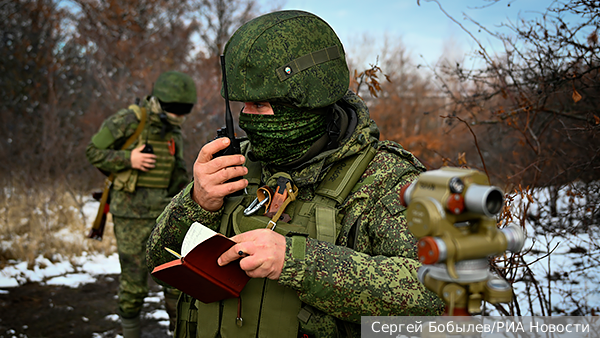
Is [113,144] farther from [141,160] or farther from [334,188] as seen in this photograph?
[334,188]

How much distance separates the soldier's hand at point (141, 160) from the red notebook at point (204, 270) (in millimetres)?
3346

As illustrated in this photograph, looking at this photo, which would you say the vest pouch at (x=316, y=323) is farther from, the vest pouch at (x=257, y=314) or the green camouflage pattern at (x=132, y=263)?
the green camouflage pattern at (x=132, y=263)

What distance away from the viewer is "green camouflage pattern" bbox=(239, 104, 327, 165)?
193 cm

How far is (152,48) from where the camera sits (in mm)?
14430

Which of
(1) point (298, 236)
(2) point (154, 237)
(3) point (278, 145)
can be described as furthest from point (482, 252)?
(2) point (154, 237)

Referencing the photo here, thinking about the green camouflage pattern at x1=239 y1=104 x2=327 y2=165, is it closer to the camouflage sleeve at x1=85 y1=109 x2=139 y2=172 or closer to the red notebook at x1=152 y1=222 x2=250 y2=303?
the red notebook at x1=152 y1=222 x2=250 y2=303

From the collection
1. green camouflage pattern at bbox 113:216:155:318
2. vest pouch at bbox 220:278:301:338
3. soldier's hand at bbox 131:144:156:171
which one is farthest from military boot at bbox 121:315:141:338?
vest pouch at bbox 220:278:301:338

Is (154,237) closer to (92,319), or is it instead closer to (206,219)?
(206,219)

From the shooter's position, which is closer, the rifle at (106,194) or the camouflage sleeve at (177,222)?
the camouflage sleeve at (177,222)

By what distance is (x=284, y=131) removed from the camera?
194cm

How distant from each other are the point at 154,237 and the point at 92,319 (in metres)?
3.51

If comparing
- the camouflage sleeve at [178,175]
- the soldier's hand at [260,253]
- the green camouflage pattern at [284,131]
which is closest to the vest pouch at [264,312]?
the soldier's hand at [260,253]

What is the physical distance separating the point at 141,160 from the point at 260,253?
3761 mm

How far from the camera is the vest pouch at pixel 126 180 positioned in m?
4.88
